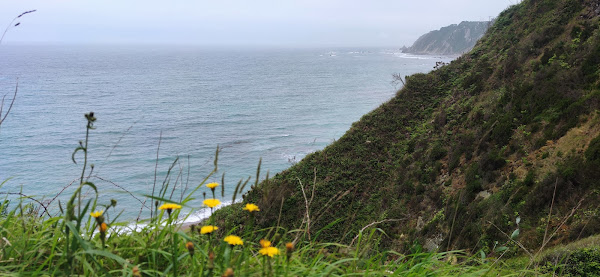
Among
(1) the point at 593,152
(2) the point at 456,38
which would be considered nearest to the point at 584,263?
(1) the point at 593,152

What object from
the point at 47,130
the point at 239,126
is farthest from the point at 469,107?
the point at 47,130

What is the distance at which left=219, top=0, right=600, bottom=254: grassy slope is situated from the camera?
31.7ft

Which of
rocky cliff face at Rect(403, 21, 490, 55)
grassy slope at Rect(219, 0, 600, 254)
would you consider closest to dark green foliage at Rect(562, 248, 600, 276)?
grassy slope at Rect(219, 0, 600, 254)

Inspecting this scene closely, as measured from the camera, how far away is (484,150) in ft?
→ 47.2

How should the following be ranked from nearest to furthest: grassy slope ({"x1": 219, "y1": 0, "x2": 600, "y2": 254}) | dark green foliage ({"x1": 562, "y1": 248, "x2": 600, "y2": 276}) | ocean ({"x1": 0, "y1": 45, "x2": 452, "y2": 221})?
dark green foliage ({"x1": 562, "y1": 248, "x2": 600, "y2": 276}), grassy slope ({"x1": 219, "y1": 0, "x2": 600, "y2": 254}), ocean ({"x1": 0, "y1": 45, "x2": 452, "y2": 221})

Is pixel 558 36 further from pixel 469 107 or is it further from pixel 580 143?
pixel 580 143

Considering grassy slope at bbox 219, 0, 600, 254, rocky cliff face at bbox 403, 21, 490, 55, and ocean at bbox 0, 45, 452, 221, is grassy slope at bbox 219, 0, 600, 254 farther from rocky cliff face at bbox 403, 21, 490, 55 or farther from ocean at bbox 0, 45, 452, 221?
rocky cliff face at bbox 403, 21, 490, 55

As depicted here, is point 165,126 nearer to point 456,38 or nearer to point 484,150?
point 484,150

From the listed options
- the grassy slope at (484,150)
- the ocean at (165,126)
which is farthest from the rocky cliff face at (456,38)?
the grassy slope at (484,150)

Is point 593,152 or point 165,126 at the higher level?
point 593,152

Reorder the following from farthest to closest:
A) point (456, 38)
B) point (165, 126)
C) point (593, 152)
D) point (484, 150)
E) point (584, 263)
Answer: point (456, 38) → point (165, 126) → point (484, 150) → point (593, 152) → point (584, 263)

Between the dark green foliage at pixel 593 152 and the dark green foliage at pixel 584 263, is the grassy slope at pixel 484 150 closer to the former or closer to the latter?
the dark green foliage at pixel 593 152

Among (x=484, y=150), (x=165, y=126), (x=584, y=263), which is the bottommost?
(x=165, y=126)

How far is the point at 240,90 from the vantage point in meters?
81.1
